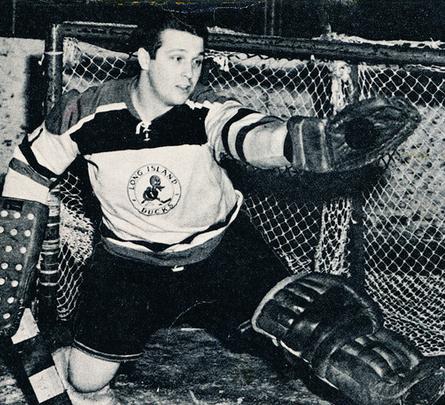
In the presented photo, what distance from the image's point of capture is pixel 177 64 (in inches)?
97.0

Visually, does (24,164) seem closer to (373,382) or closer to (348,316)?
(348,316)

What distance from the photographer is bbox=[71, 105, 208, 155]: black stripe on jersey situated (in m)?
2.60

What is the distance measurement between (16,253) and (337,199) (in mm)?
2235

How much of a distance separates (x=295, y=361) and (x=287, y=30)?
427cm

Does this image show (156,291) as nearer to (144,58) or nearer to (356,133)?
(144,58)

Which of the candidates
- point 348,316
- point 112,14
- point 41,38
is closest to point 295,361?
point 348,316

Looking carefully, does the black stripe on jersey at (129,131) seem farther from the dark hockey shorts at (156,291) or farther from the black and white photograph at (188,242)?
the dark hockey shorts at (156,291)

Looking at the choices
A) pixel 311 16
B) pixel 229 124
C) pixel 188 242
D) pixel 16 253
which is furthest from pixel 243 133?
pixel 311 16

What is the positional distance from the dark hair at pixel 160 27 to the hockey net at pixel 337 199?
0.64 m

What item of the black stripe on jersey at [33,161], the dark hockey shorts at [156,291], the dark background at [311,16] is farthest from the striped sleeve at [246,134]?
the dark background at [311,16]

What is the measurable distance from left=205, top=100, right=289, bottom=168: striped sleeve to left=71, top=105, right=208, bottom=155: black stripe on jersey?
7 centimetres

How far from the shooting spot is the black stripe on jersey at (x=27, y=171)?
2.67 m

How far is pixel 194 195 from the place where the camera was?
2.66 meters

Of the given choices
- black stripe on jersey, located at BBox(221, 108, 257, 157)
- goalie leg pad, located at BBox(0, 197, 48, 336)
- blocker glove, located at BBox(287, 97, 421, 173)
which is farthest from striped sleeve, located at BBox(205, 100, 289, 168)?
goalie leg pad, located at BBox(0, 197, 48, 336)
